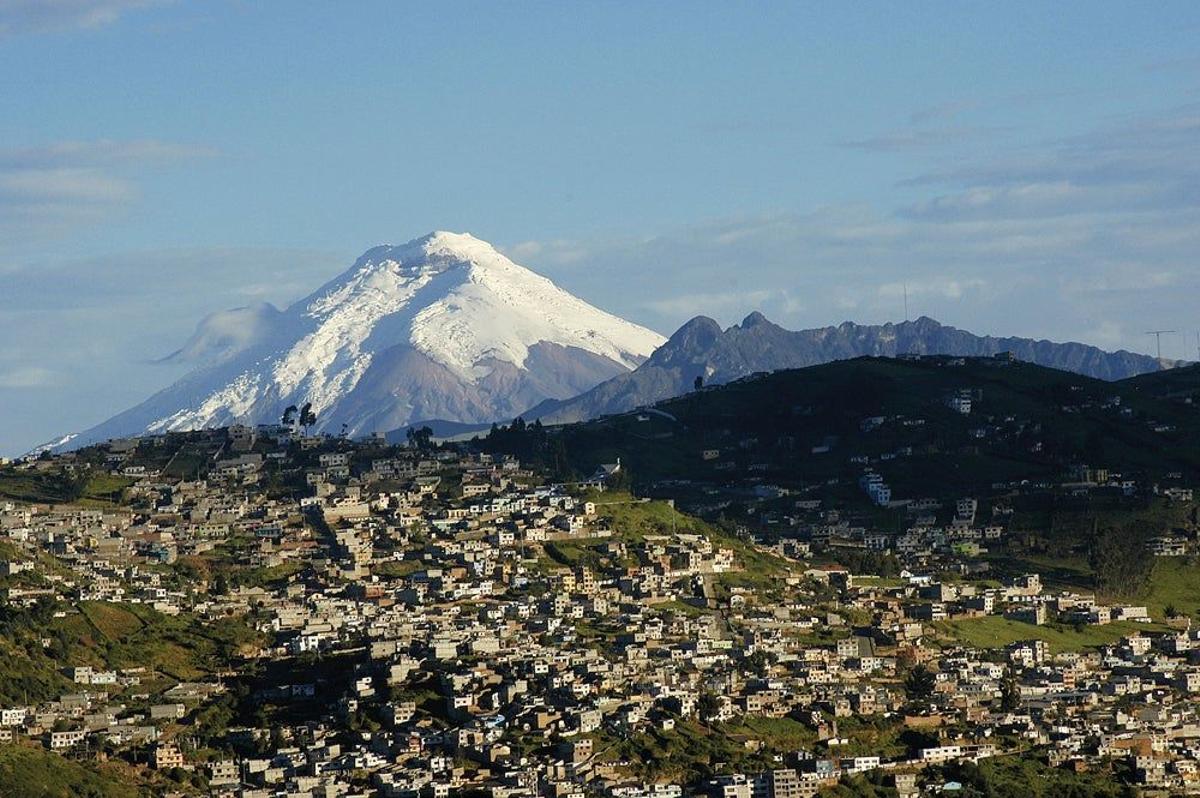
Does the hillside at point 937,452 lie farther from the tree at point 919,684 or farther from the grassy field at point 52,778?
the grassy field at point 52,778

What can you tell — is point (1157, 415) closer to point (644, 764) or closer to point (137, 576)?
point (137, 576)

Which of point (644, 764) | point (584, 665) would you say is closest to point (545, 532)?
point (584, 665)

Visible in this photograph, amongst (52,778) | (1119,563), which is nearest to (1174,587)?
(1119,563)

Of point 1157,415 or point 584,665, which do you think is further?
point 1157,415

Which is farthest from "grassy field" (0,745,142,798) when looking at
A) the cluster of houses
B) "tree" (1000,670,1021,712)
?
"tree" (1000,670,1021,712)

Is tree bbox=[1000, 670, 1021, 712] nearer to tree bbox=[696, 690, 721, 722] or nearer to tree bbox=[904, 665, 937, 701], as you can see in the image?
tree bbox=[904, 665, 937, 701]

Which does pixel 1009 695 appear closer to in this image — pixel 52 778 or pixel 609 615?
pixel 609 615

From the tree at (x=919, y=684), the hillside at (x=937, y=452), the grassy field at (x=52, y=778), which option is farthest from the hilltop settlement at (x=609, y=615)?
the tree at (x=919, y=684)
